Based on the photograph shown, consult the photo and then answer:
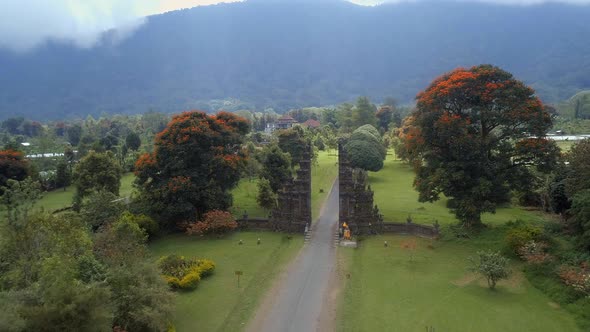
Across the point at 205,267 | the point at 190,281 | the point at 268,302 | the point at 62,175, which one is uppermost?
the point at 62,175

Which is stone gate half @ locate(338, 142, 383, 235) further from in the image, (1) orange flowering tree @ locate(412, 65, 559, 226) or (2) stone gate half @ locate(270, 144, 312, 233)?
(1) orange flowering tree @ locate(412, 65, 559, 226)

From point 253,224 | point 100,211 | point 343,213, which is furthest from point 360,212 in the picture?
point 100,211

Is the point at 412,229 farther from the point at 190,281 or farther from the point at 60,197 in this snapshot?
the point at 60,197

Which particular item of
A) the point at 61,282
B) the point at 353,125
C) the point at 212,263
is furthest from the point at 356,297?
the point at 353,125

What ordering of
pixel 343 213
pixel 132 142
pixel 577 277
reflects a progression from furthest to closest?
pixel 132 142 → pixel 343 213 → pixel 577 277

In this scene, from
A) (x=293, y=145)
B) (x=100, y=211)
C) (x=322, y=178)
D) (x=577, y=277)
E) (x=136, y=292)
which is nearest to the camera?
(x=136, y=292)

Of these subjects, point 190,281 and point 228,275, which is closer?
point 190,281

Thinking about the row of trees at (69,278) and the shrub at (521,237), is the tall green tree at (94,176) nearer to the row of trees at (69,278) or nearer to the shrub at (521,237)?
the row of trees at (69,278)
